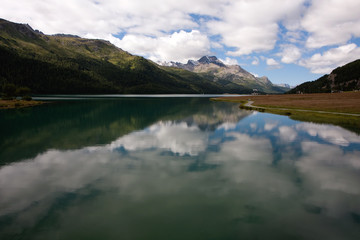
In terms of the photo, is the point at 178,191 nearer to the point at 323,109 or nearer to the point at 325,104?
the point at 323,109

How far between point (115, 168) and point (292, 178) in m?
18.7

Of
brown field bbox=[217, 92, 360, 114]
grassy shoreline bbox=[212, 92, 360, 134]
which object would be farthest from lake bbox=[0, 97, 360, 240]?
brown field bbox=[217, 92, 360, 114]

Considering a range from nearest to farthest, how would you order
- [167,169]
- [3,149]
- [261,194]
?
[261,194] → [167,169] → [3,149]

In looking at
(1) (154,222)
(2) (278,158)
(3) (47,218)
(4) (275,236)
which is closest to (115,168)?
(3) (47,218)

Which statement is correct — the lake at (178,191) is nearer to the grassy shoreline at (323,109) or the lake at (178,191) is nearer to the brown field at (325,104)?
the grassy shoreline at (323,109)

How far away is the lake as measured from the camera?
12438mm

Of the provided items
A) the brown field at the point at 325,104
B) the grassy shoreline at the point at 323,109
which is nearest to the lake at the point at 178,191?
the grassy shoreline at the point at 323,109

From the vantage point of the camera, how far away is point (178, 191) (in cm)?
1738

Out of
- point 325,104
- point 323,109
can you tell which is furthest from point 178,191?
point 325,104

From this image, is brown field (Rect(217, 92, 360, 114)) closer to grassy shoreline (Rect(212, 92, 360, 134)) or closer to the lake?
grassy shoreline (Rect(212, 92, 360, 134))

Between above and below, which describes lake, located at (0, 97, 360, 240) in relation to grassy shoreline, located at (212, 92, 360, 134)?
below

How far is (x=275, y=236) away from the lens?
11.8 meters

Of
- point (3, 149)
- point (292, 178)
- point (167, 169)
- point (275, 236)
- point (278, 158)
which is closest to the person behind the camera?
point (275, 236)

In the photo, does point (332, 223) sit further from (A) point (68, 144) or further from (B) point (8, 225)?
(A) point (68, 144)
